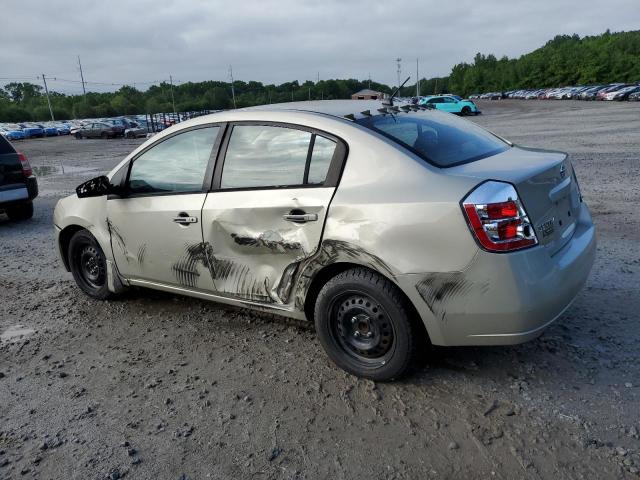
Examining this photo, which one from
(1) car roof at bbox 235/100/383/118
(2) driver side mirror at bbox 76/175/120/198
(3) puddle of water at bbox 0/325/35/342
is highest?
(1) car roof at bbox 235/100/383/118

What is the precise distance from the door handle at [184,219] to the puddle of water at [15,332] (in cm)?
161

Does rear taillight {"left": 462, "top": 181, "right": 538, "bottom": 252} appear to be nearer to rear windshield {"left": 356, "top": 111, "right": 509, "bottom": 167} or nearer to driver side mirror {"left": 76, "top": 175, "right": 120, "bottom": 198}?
rear windshield {"left": 356, "top": 111, "right": 509, "bottom": 167}

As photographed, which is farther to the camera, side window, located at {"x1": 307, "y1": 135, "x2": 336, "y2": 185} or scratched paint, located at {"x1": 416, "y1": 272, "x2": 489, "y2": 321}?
Result: side window, located at {"x1": 307, "y1": 135, "x2": 336, "y2": 185}

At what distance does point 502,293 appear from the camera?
268 centimetres

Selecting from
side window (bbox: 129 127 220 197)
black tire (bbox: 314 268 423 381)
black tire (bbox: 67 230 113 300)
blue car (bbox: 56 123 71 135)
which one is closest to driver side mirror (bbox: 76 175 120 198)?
side window (bbox: 129 127 220 197)

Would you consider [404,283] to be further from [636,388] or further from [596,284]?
[596,284]

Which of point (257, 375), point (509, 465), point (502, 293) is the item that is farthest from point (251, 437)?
point (502, 293)

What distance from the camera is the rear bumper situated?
2676 mm

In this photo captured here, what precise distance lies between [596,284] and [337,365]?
8.16 ft

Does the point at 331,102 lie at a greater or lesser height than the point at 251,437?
greater

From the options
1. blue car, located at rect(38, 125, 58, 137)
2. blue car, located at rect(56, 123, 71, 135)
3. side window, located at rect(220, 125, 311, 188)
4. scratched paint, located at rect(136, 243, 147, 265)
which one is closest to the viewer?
side window, located at rect(220, 125, 311, 188)

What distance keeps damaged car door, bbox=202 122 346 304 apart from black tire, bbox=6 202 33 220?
6600 mm

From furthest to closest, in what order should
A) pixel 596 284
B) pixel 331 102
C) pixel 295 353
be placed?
pixel 596 284, pixel 331 102, pixel 295 353

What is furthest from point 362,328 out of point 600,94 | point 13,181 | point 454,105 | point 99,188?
point 600,94
